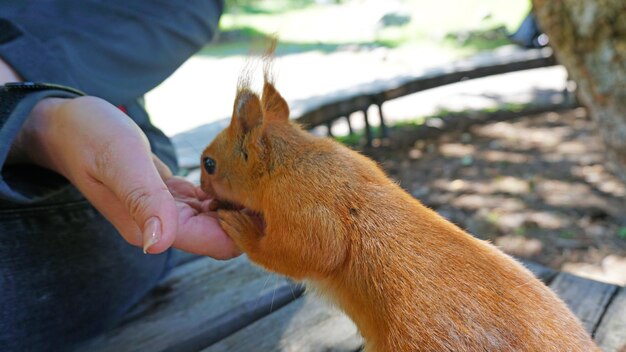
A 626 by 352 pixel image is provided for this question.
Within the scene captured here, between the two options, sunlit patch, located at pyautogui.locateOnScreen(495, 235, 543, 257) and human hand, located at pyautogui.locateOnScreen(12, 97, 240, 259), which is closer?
human hand, located at pyautogui.locateOnScreen(12, 97, 240, 259)

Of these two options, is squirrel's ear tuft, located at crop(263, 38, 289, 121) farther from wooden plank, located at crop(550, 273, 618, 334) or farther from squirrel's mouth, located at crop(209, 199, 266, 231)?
wooden plank, located at crop(550, 273, 618, 334)

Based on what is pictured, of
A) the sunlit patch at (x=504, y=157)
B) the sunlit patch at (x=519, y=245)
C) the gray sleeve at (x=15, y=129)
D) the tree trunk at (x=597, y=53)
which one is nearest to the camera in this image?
the gray sleeve at (x=15, y=129)

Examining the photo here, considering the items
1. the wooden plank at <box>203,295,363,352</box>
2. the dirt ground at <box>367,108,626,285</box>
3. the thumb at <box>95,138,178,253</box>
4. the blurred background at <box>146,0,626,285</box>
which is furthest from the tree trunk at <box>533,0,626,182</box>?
the thumb at <box>95,138,178,253</box>

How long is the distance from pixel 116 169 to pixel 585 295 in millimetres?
1088

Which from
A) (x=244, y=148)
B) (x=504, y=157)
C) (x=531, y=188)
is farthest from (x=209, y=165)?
(x=504, y=157)

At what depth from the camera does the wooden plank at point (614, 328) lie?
1.15 meters

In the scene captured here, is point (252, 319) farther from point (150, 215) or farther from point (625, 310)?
point (625, 310)

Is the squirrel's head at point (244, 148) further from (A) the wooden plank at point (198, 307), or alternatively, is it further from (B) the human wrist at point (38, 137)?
(B) the human wrist at point (38, 137)

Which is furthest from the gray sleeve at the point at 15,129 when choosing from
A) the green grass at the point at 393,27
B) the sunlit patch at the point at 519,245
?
the green grass at the point at 393,27

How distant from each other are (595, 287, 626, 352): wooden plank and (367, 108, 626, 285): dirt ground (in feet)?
3.48

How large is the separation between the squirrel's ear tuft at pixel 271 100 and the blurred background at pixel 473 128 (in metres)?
0.07

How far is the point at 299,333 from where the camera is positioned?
4.08ft

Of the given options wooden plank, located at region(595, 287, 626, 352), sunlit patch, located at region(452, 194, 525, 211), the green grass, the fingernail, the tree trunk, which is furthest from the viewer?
the green grass

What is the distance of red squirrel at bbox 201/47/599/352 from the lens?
0.93 metres
